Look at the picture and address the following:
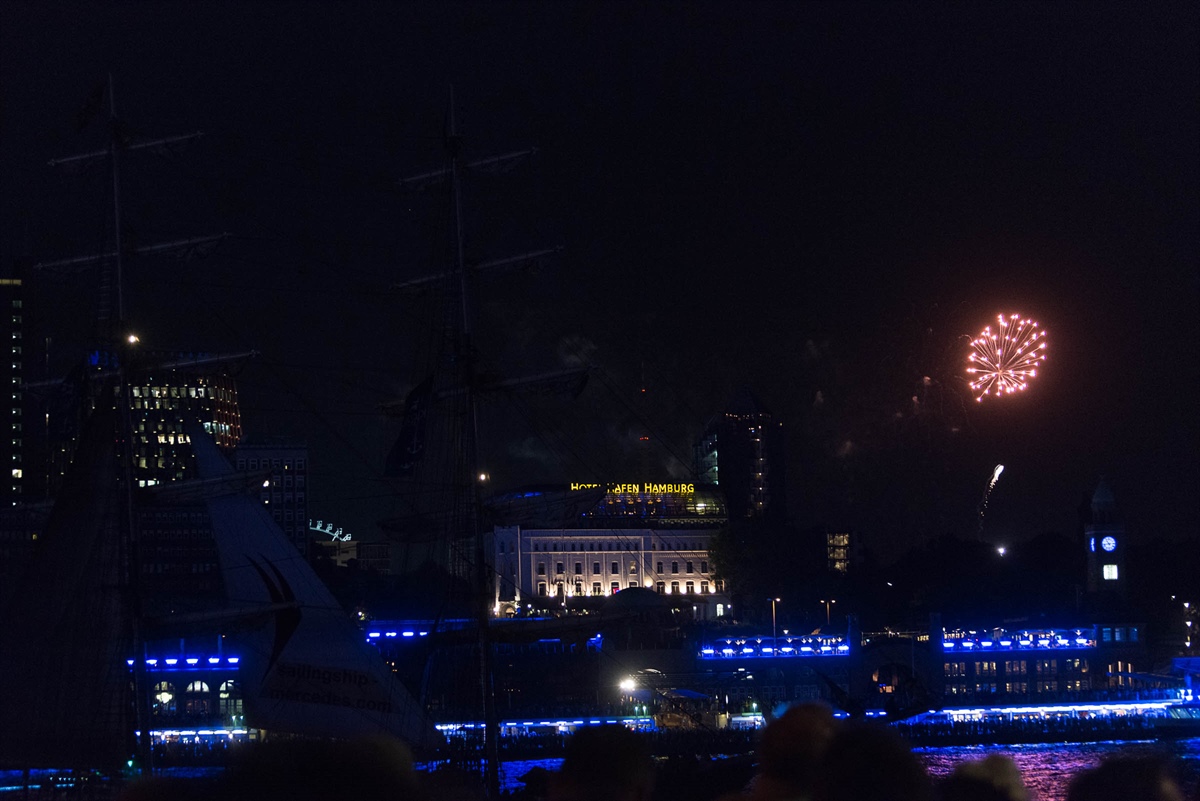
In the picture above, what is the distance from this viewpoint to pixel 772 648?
8956cm

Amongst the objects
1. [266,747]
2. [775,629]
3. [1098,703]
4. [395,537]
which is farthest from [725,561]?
[266,747]

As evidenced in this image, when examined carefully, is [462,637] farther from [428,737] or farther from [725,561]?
[725,561]

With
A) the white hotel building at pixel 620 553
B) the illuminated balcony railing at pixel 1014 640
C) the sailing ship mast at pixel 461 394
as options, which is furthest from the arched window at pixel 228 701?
the white hotel building at pixel 620 553

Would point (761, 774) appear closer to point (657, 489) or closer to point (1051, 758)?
point (1051, 758)

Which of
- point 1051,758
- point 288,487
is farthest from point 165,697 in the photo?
point 288,487

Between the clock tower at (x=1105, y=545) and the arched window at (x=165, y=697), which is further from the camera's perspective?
the clock tower at (x=1105, y=545)

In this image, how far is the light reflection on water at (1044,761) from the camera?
56.5 metres

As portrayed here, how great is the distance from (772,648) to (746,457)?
102934 mm

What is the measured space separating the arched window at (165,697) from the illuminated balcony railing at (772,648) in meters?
31.1

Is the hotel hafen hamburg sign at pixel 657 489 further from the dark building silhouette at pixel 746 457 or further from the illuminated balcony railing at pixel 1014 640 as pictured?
the illuminated balcony railing at pixel 1014 640

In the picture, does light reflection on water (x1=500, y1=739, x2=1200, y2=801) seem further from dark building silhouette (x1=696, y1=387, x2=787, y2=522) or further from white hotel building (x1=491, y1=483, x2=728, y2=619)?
dark building silhouette (x1=696, y1=387, x2=787, y2=522)

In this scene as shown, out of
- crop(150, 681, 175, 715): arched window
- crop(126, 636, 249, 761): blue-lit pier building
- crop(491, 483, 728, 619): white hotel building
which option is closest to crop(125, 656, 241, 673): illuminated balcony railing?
A: crop(126, 636, 249, 761): blue-lit pier building

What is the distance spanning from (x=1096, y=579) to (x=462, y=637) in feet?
252

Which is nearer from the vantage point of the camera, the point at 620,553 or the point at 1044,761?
the point at 1044,761
